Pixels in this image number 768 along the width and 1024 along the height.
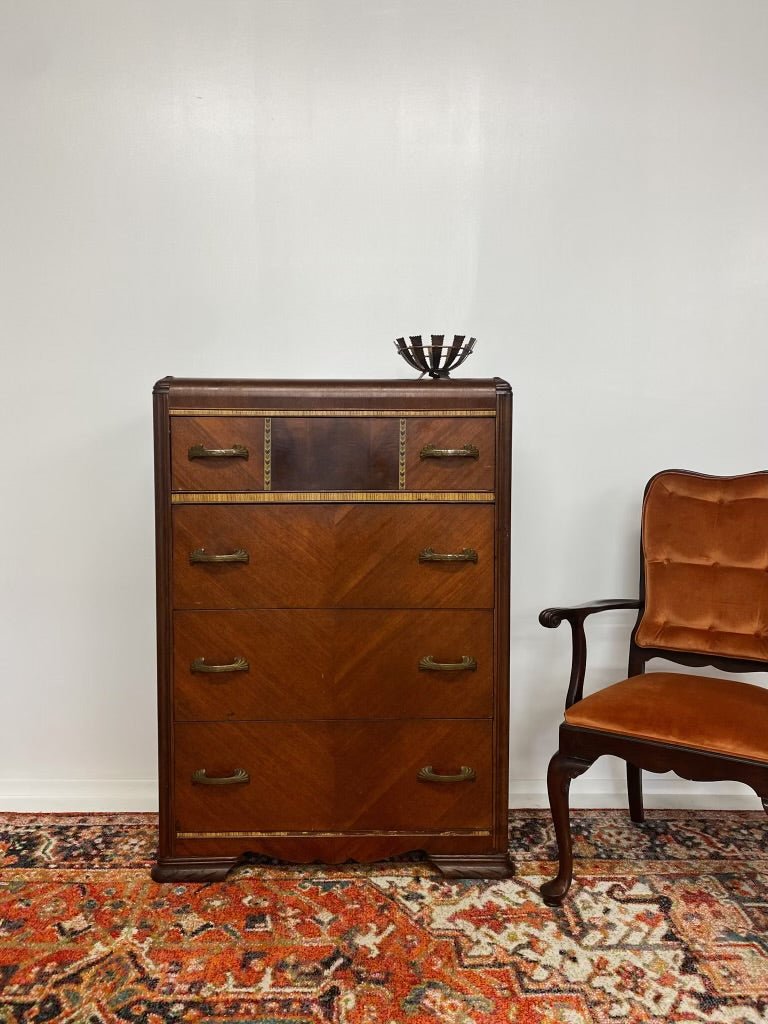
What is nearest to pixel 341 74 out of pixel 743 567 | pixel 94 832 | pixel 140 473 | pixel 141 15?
pixel 141 15

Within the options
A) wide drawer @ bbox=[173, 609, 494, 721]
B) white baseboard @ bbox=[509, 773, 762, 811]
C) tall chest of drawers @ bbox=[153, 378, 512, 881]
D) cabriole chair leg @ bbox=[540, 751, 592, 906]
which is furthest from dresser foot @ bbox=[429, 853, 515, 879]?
white baseboard @ bbox=[509, 773, 762, 811]

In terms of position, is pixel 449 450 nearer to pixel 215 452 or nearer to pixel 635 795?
pixel 215 452

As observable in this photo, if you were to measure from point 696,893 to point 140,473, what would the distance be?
2301 millimetres

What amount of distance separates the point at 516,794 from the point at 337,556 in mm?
1277

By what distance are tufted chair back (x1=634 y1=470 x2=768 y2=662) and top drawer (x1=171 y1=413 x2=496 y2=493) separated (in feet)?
2.21

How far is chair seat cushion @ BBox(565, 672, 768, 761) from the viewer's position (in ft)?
6.47

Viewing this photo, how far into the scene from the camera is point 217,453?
2.22m

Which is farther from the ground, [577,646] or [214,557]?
[214,557]

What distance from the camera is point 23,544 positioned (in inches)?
112

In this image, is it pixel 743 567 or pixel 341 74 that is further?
pixel 341 74

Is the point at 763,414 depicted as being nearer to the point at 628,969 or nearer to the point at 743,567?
the point at 743,567

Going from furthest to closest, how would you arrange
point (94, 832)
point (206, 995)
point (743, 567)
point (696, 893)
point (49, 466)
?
point (49, 466)
point (94, 832)
point (743, 567)
point (696, 893)
point (206, 995)

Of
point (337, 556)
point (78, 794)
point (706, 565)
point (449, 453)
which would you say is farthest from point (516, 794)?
point (78, 794)

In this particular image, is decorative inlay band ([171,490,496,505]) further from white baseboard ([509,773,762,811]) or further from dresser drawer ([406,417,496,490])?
white baseboard ([509,773,762,811])
